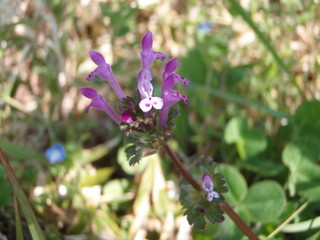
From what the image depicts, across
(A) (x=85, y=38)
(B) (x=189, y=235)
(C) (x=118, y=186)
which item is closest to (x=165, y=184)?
(C) (x=118, y=186)

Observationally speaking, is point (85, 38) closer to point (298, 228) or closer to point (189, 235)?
point (189, 235)

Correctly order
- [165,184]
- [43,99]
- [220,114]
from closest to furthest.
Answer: [165,184], [220,114], [43,99]

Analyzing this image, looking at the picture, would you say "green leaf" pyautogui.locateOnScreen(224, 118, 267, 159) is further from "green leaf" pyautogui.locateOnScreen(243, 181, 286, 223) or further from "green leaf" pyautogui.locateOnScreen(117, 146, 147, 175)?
"green leaf" pyautogui.locateOnScreen(117, 146, 147, 175)

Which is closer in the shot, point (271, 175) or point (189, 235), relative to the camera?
point (189, 235)

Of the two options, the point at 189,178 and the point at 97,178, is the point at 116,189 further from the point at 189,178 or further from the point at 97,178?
the point at 189,178

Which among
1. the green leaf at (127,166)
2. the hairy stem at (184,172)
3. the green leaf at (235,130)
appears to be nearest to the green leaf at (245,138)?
the green leaf at (235,130)

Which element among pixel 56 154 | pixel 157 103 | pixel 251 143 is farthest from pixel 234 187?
pixel 56 154
